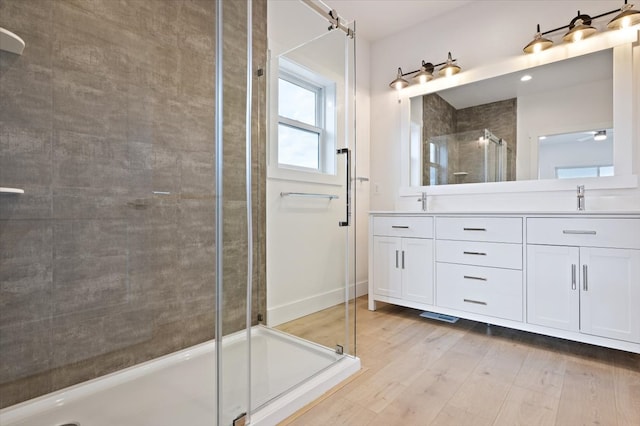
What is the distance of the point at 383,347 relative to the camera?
6.56 ft

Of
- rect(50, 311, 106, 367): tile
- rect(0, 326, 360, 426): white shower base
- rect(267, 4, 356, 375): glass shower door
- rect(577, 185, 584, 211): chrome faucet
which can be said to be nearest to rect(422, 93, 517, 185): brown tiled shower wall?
rect(577, 185, 584, 211): chrome faucet

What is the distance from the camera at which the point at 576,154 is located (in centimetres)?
222

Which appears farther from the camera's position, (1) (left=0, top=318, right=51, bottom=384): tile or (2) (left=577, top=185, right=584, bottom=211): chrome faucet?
(2) (left=577, top=185, right=584, bottom=211): chrome faucet

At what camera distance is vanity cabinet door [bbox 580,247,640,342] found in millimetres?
1710

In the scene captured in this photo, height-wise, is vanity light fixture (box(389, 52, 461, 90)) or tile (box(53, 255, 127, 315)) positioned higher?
vanity light fixture (box(389, 52, 461, 90))

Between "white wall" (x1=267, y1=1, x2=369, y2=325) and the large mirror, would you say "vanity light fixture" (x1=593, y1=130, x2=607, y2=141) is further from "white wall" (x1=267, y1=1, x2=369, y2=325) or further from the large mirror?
"white wall" (x1=267, y1=1, x2=369, y2=325)

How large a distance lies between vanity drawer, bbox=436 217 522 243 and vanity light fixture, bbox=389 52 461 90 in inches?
50.9

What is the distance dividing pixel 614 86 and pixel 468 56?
3.36 ft

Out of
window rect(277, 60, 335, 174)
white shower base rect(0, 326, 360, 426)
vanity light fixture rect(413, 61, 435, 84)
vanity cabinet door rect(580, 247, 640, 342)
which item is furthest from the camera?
vanity light fixture rect(413, 61, 435, 84)

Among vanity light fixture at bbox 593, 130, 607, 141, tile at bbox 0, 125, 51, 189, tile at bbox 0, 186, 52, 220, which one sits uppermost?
vanity light fixture at bbox 593, 130, 607, 141

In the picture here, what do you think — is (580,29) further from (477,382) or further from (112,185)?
(112,185)

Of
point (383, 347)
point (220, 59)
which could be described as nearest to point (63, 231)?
point (220, 59)

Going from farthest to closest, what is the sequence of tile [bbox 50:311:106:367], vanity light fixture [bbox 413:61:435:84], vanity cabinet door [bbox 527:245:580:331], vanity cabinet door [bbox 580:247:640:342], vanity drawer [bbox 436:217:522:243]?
1. vanity light fixture [bbox 413:61:435:84]
2. vanity drawer [bbox 436:217:522:243]
3. vanity cabinet door [bbox 527:245:580:331]
4. vanity cabinet door [bbox 580:247:640:342]
5. tile [bbox 50:311:106:367]

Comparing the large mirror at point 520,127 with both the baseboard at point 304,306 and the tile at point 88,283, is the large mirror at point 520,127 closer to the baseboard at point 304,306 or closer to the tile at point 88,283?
the baseboard at point 304,306
